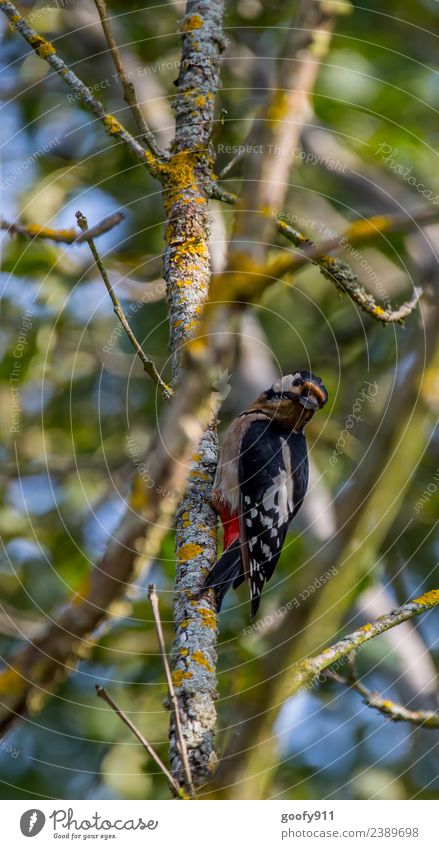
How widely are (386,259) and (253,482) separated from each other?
2117mm

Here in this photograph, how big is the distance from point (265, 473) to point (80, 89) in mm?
2186

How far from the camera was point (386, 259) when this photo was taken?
5.86m

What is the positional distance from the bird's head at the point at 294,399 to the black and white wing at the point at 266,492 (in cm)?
8

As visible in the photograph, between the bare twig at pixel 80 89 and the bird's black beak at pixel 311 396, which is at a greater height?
the bare twig at pixel 80 89

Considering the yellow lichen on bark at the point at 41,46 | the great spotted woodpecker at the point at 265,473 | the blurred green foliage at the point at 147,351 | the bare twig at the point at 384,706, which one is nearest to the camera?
the bare twig at the point at 384,706

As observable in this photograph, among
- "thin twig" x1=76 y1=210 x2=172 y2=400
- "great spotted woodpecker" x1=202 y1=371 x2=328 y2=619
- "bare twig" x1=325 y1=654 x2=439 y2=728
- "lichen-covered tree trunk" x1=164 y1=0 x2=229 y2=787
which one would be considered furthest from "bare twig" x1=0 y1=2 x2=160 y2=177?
"bare twig" x1=325 y1=654 x2=439 y2=728

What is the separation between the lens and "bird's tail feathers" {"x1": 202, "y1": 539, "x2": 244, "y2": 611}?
118 inches

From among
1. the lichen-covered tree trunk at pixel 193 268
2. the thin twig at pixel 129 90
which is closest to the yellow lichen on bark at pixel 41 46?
the thin twig at pixel 129 90

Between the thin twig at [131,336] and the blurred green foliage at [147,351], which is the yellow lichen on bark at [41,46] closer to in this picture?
the thin twig at [131,336]

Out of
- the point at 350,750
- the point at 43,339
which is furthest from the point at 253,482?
the point at 350,750

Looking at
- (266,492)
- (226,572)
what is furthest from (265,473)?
(226,572)

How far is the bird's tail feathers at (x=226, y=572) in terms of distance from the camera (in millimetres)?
3007
